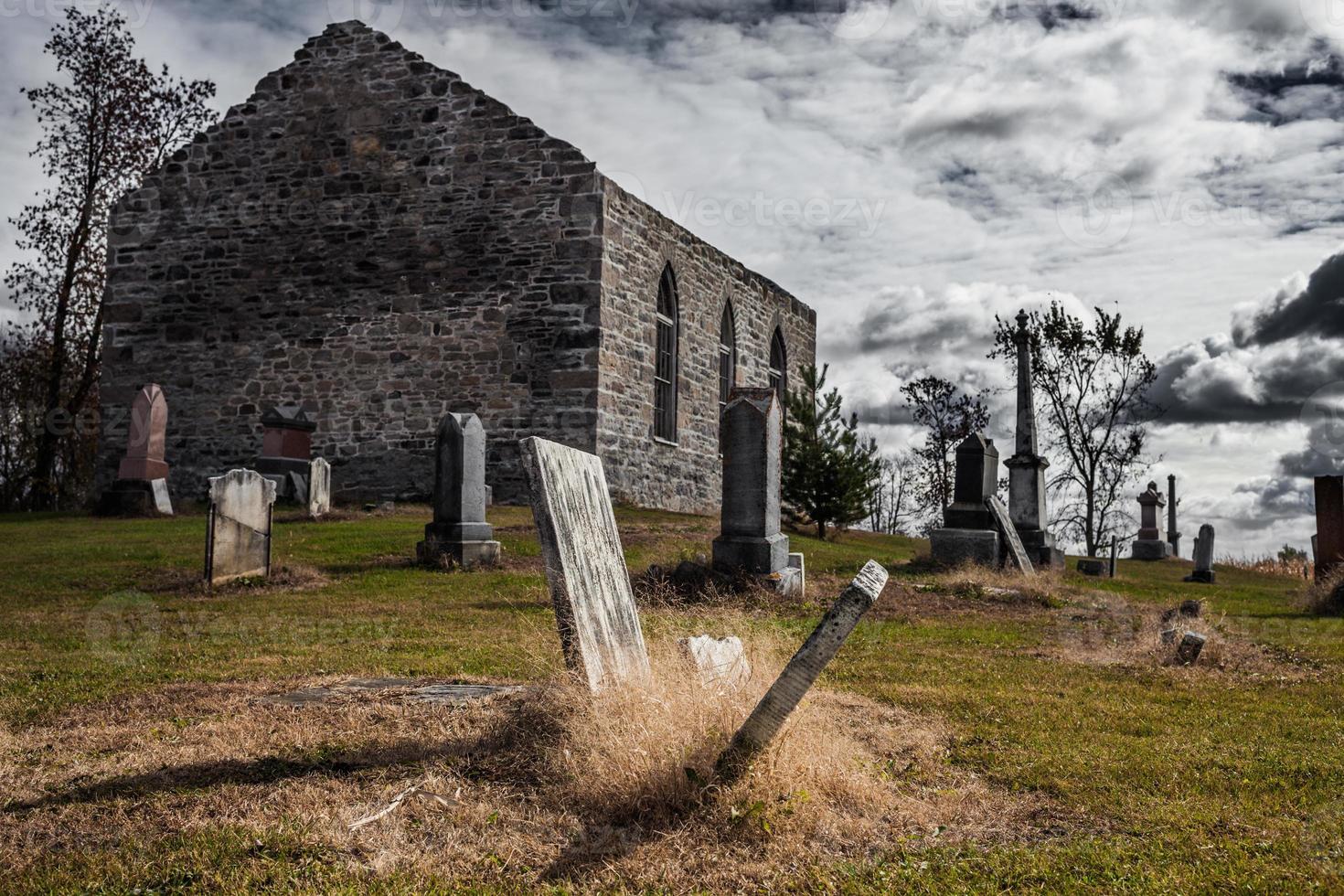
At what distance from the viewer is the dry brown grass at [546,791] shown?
3795mm

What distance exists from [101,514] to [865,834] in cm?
1763

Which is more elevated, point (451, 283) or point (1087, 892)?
point (451, 283)

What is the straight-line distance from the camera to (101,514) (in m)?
18.3

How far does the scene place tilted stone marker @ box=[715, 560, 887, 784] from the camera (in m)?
3.92

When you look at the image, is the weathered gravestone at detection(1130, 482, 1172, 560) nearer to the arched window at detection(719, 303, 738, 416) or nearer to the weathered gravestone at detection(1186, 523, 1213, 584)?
the weathered gravestone at detection(1186, 523, 1213, 584)

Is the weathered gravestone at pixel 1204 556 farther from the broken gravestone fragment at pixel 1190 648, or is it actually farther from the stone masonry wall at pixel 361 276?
the broken gravestone fragment at pixel 1190 648

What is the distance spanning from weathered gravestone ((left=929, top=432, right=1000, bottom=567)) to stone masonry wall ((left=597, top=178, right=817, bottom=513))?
6.40m

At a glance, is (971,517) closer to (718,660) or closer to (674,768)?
(718,660)

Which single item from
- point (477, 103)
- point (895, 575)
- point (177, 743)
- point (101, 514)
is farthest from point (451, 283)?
point (177, 743)

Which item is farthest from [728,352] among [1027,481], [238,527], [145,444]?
[238,527]

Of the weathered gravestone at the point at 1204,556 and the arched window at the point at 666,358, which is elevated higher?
the arched window at the point at 666,358

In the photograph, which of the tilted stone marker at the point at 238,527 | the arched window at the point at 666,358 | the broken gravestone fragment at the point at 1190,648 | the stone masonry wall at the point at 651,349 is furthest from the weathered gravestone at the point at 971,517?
the tilted stone marker at the point at 238,527

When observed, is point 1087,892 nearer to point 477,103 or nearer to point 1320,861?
point 1320,861

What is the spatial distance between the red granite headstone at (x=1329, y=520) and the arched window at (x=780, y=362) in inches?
648
